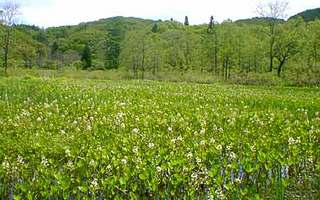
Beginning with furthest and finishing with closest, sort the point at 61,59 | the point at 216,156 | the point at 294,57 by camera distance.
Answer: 1. the point at 61,59
2. the point at 294,57
3. the point at 216,156

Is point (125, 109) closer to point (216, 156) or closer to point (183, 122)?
point (183, 122)

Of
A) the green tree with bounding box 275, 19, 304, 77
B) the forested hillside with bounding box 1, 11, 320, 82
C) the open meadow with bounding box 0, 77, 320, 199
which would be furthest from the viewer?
the forested hillside with bounding box 1, 11, 320, 82

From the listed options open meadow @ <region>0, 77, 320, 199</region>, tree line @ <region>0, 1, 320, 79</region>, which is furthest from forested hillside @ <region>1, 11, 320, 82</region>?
open meadow @ <region>0, 77, 320, 199</region>

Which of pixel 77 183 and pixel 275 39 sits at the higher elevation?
pixel 275 39

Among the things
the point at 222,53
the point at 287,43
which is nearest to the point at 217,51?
the point at 222,53

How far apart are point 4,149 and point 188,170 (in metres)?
4.22

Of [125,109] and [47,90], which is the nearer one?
[125,109]

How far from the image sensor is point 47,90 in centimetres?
2125

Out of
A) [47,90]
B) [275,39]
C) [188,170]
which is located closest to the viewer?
[188,170]

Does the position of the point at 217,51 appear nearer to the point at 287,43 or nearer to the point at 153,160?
the point at 287,43

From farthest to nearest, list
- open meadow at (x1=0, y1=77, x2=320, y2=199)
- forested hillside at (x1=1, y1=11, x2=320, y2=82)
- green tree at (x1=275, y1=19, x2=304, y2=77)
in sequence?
forested hillside at (x1=1, y1=11, x2=320, y2=82), green tree at (x1=275, y1=19, x2=304, y2=77), open meadow at (x1=0, y1=77, x2=320, y2=199)

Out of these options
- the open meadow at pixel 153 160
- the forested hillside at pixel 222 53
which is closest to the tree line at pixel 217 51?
the forested hillside at pixel 222 53

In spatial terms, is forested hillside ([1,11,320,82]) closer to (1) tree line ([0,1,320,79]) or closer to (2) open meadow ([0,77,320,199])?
(1) tree line ([0,1,320,79])

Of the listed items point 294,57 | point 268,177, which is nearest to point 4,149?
point 268,177
